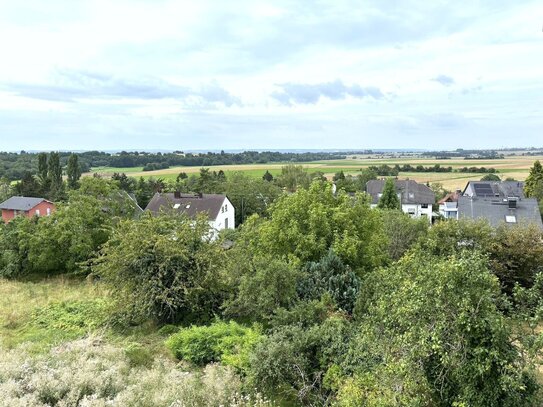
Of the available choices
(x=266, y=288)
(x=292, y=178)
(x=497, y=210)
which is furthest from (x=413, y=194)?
(x=266, y=288)

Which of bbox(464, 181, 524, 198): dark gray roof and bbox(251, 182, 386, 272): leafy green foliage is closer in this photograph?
bbox(251, 182, 386, 272): leafy green foliage

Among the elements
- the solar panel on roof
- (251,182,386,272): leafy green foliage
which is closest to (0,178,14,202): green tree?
(251,182,386,272): leafy green foliage

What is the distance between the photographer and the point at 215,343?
12648 mm

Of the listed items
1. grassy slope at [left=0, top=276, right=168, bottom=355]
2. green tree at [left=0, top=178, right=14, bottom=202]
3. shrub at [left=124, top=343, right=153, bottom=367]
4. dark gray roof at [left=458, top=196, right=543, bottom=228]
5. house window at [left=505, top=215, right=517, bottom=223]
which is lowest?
grassy slope at [left=0, top=276, right=168, bottom=355]

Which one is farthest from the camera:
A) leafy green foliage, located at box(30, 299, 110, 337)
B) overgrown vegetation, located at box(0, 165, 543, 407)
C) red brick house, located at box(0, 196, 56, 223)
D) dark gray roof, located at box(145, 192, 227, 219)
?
red brick house, located at box(0, 196, 56, 223)

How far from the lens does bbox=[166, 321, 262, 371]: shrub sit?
1155 cm

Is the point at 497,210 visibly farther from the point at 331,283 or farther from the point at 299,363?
the point at 299,363

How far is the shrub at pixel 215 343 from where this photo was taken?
11547mm

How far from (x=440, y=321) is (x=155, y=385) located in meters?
6.53

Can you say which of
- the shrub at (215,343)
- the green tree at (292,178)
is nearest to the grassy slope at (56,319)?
the shrub at (215,343)

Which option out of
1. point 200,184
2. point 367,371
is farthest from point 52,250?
point 200,184

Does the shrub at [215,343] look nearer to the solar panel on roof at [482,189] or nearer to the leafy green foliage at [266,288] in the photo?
the leafy green foliage at [266,288]

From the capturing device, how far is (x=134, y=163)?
437ft

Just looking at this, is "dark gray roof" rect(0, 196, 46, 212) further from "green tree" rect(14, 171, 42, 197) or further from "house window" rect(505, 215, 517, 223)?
"house window" rect(505, 215, 517, 223)
